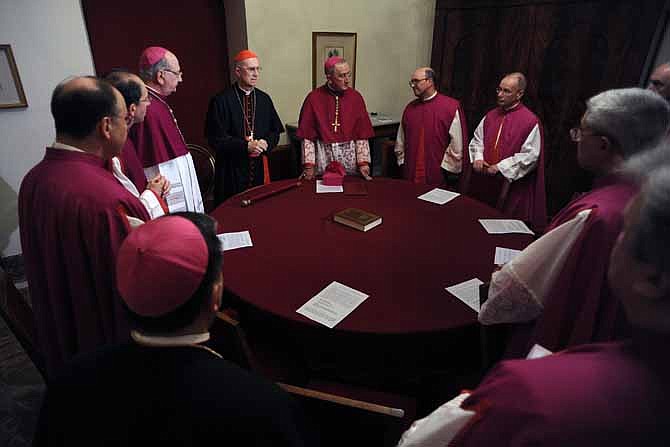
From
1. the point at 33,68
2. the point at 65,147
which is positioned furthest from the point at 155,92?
the point at 65,147

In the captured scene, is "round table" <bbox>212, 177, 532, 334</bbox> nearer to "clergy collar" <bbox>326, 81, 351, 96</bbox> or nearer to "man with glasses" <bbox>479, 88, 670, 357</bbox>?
"man with glasses" <bbox>479, 88, 670, 357</bbox>

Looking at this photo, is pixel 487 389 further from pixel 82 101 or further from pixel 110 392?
pixel 82 101

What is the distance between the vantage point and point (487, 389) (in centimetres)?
80

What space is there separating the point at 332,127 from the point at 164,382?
124 inches

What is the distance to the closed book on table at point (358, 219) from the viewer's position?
239 centimetres

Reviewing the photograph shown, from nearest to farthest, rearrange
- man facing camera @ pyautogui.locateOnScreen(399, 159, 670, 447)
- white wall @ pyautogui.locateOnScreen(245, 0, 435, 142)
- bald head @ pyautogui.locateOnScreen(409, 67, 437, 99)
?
1. man facing camera @ pyautogui.locateOnScreen(399, 159, 670, 447)
2. bald head @ pyautogui.locateOnScreen(409, 67, 437, 99)
3. white wall @ pyautogui.locateOnScreen(245, 0, 435, 142)

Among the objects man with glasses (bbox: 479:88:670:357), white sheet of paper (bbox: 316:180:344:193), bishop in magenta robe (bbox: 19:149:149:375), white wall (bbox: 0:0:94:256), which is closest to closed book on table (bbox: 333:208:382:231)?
white sheet of paper (bbox: 316:180:344:193)

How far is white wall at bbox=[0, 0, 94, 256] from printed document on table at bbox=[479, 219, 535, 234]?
3459mm

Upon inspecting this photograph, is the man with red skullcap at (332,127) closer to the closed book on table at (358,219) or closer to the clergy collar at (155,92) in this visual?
the closed book on table at (358,219)

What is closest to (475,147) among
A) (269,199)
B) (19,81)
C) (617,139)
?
(269,199)

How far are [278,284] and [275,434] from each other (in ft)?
3.32

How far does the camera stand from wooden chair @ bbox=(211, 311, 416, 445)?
127 centimetres

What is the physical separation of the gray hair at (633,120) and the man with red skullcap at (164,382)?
1.46 m

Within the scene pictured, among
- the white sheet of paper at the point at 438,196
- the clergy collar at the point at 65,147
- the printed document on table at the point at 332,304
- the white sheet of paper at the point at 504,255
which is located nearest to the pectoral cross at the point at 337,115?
the white sheet of paper at the point at 438,196
